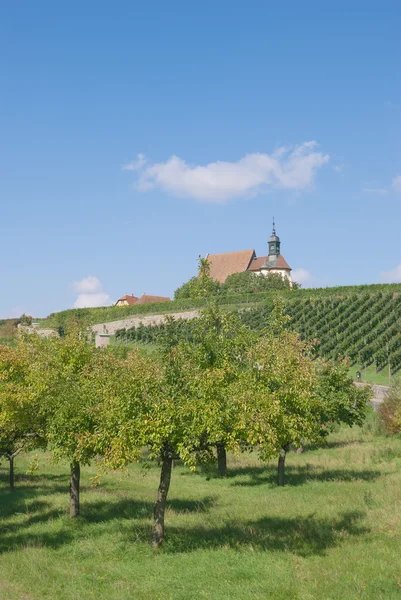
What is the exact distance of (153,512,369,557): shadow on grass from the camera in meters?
15.4

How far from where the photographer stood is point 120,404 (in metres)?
14.2

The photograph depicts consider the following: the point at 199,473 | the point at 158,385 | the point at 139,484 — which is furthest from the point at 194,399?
the point at 199,473

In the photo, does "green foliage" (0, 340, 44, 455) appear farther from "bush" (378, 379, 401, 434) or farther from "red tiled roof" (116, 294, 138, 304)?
"red tiled roof" (116, 294, 138, 304)

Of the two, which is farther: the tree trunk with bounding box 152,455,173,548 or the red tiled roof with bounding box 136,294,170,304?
the red tiled roof with bounding box 136,294,170,304

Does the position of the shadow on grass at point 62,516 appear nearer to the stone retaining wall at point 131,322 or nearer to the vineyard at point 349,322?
the vineyard at point 349,322

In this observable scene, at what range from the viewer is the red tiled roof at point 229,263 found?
147125 mm

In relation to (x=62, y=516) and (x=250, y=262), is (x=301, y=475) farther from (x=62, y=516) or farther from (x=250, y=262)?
(x=250, y=262)

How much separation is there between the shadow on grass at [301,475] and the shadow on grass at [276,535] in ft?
23.1

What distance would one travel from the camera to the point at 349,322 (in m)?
71.7

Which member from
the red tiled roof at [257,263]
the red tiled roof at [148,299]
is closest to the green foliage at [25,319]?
the red tiled roof at [148,299]

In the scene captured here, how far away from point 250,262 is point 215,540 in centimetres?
13600

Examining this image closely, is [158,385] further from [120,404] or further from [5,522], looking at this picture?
[5,522]

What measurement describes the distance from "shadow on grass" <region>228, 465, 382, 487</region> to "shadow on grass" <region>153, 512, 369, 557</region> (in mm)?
7043

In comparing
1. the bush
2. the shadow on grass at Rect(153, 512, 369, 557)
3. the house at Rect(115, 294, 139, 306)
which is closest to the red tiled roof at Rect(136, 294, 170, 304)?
the house at Rect(115, 294, 139, 306)
